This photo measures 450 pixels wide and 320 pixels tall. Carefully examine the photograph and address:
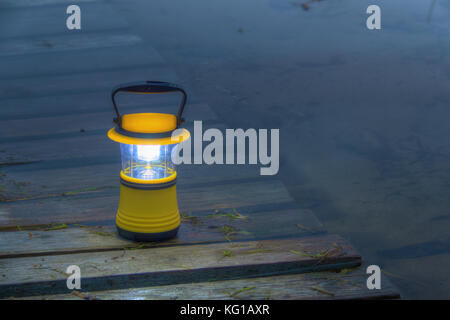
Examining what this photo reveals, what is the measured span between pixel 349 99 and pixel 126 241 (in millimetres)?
3658

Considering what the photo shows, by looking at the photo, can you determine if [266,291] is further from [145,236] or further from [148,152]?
[148,152]

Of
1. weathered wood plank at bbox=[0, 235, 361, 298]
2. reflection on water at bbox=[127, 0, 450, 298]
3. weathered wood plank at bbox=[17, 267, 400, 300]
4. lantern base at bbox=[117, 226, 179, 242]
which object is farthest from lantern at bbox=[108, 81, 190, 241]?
reflection on water at bbox=[127, 0, 450, 298]

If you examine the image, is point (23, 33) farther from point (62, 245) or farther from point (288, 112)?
point (62, 245)

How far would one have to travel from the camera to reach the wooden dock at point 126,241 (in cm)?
213

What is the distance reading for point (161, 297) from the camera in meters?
2.07

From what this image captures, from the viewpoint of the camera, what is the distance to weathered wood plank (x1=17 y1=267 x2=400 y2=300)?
6.79 feet

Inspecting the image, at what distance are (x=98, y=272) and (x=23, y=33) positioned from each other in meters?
5.03

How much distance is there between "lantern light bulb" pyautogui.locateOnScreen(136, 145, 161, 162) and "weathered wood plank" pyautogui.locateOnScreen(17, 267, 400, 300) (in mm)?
579

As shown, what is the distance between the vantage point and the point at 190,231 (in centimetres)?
253

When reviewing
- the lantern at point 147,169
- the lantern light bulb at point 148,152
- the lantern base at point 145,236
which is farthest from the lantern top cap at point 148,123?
the lantern base at point 145,236

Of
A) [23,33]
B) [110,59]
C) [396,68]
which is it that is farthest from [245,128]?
[23,33]

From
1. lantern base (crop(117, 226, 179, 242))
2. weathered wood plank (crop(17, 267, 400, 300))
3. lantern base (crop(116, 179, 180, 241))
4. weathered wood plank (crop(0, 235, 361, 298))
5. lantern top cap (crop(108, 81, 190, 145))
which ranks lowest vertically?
weathered wood plank (crop(17, 267, 400, 300))

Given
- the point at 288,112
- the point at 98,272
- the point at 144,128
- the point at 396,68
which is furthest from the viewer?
the point at 396,68

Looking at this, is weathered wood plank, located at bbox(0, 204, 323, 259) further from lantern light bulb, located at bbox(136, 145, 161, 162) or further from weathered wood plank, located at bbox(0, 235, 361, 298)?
lantern light bulb, located at bbox(136, 145, 161, 162)
